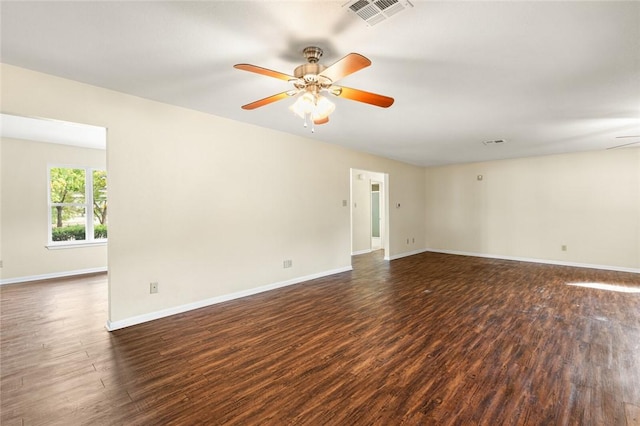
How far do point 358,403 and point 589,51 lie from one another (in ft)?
10.2

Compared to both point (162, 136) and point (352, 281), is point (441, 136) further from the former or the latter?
point (162, 136)

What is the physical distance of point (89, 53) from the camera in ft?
7.37

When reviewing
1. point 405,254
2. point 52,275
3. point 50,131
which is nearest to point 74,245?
point 52,275

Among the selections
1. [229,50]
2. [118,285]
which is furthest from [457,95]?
[118,285]

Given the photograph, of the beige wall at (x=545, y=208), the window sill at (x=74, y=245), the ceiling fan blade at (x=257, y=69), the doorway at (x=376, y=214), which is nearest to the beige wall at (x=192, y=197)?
the ceiling fan blade at (x=257, y=69)

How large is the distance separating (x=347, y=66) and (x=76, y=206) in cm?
686

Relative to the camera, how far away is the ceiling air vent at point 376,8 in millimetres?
1630

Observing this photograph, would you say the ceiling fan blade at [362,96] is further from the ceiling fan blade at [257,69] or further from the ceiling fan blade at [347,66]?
the ceiling fan blade at [257,69]

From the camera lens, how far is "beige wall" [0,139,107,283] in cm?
517

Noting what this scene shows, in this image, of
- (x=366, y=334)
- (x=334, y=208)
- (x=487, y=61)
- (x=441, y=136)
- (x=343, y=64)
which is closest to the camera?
(x=343, y=64)

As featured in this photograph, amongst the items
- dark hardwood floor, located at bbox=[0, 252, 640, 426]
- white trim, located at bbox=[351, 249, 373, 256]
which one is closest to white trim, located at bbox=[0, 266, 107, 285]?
dark hardwood floor, located at bbox=[0, 252, 640, 426]

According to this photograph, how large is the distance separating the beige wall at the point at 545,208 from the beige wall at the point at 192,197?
172 inches

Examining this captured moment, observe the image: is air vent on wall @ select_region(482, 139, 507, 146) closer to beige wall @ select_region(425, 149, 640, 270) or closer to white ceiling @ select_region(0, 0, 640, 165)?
white ceiling @ select_region(0, 0, 640, 165)

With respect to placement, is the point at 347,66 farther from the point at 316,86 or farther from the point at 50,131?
the point at 50,131
